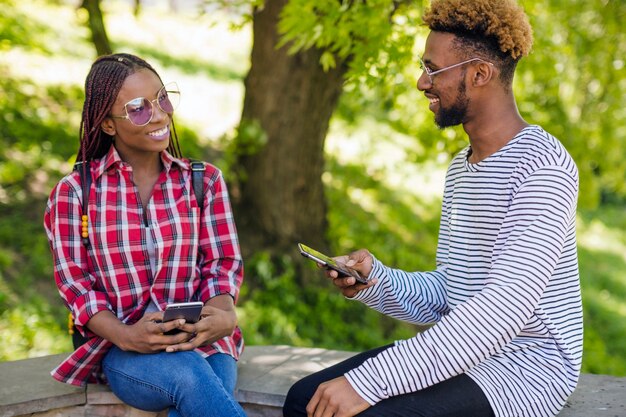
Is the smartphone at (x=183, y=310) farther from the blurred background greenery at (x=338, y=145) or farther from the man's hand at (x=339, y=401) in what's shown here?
the blurred background greenery at (x=338, y=145)

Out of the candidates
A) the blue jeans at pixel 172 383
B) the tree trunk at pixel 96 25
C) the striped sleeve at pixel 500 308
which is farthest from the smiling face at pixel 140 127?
the tree trunk at pixel 96 25

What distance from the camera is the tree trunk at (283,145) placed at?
253 inches

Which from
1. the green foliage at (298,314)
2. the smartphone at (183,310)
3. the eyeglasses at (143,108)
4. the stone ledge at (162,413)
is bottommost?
the green foliage at (298,314)

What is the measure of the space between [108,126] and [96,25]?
3928mm

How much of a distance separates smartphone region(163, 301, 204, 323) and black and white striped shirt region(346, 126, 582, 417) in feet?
2.28

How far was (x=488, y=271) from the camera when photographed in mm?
2713

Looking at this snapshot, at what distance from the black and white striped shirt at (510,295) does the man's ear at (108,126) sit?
147 cm

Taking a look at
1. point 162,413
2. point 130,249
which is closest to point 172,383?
point 162,413

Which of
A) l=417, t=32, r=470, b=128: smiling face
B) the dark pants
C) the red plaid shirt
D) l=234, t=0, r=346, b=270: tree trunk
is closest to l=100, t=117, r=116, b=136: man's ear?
the red plaid shirt

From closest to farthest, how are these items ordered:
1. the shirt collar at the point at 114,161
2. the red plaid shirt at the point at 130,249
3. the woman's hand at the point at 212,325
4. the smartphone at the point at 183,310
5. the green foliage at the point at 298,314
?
the smartphone at the point at 183,310
the woman's hand at the point at 212,325
the red plaid shirt at the point at 130,249
the shirt collar at the point at 114,161
the green foliage at the point at 298,314

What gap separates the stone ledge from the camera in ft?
10.4

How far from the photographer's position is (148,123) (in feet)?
10.3

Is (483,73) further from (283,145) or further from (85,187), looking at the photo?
(283,145)

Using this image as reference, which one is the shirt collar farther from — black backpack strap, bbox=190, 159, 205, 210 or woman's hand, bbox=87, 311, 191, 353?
woman's hand, bbox=87, 311, 191, 353
